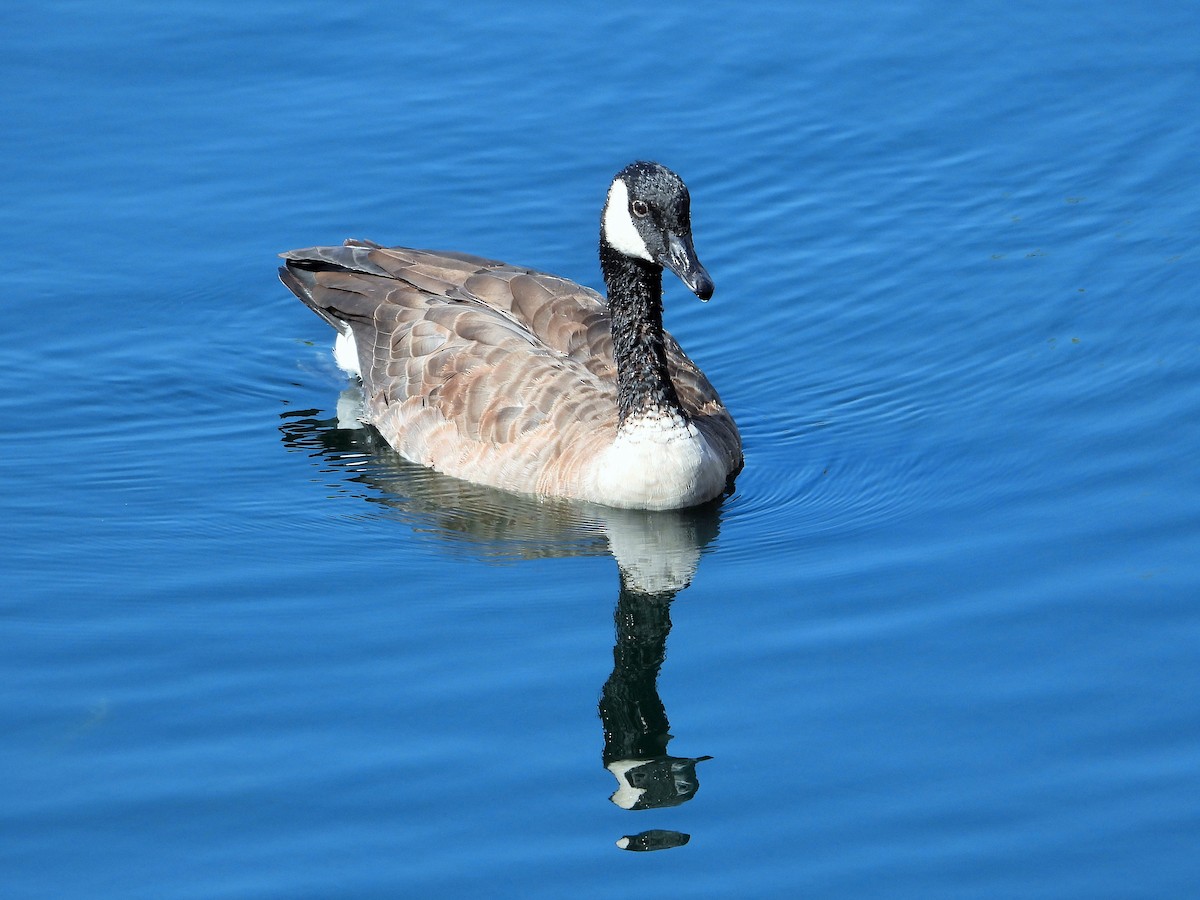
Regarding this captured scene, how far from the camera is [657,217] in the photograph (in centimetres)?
1239

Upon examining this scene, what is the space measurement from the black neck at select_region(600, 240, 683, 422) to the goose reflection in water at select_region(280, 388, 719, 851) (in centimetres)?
83

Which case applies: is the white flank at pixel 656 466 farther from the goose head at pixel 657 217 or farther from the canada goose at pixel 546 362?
the goose head at pixel 657 217

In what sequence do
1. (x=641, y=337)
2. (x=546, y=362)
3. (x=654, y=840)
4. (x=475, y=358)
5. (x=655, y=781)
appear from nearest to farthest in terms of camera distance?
1. (x=654, y=840)
2. (x=655, y=781)
3. (x=641, y=337)
4. (x=546, y=362)
5. (x=475, y=358)

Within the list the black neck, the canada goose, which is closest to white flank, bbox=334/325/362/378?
the canada goose

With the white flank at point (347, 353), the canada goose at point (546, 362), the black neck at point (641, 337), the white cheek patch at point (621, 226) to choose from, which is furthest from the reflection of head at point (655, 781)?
the white flank at point (347, 353)

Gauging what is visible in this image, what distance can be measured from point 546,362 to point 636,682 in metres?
3.76

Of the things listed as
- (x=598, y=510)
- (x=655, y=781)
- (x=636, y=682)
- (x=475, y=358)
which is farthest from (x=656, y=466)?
(x=655, y=781)

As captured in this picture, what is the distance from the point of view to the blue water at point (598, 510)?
920cm

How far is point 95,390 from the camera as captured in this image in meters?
15.0

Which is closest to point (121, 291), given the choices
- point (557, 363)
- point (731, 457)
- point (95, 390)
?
point (95, 390)

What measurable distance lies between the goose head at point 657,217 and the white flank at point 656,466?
3.80ft

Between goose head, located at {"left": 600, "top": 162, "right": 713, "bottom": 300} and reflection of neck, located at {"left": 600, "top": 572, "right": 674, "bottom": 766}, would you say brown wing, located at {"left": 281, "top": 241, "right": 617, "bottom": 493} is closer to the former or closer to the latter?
goose head, located at {"left": 600, "top": 162, "right": 713, "bottom": 300}

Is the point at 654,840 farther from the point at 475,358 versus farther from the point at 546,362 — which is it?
the point at 475,358

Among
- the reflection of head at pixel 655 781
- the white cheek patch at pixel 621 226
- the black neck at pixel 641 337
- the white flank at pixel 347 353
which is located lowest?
the reflection of head at pixel 655 781
